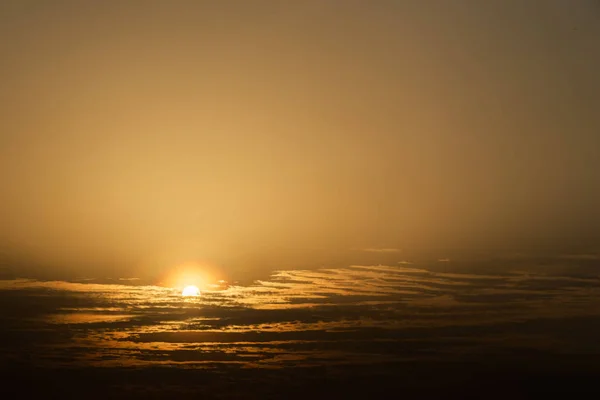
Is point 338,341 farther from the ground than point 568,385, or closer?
farther from the ground

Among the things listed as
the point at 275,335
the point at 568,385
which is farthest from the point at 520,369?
the point at 275,335

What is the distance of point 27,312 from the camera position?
175 feet

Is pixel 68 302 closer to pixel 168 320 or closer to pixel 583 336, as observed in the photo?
pixel 168 320

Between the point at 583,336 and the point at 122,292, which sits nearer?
the point at 583,336

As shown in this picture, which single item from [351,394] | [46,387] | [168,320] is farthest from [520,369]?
[46,387]

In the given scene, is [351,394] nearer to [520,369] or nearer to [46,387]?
[520,369]

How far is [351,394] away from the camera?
38094 mm

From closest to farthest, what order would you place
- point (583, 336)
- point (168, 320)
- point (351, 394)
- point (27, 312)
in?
point (351, 394), point (583, 336), point (168, 320), point (27, 312)

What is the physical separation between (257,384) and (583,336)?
22.4 metres

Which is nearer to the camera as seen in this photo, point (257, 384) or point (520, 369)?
point (257, 384)

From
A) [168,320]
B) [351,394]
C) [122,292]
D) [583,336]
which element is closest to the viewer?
[351,394]

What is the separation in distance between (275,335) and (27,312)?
21.2 meters

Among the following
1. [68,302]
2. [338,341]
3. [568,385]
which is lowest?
[568,385]

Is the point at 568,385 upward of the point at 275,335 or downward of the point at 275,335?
downward
